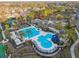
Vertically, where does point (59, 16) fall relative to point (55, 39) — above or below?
above

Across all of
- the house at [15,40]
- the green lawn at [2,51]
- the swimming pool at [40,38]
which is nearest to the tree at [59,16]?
the swimming pool at [40,38]

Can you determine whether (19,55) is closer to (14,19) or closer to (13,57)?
(13,57)

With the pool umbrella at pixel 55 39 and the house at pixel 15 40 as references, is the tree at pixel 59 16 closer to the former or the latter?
the pool umbrella at pixel 55 39

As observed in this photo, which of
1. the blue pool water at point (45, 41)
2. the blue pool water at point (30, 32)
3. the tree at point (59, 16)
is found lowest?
the blue pool water at point (45, 41)

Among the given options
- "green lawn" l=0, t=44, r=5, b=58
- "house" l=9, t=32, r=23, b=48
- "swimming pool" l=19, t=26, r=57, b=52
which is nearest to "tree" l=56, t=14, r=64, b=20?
"swimming pool" l=19, t=26, r=57, b=52

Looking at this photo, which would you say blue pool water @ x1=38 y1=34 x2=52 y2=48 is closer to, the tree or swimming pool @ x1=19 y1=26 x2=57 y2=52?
swimming pool @ x1=19 y1=26 x2=57 y2=52

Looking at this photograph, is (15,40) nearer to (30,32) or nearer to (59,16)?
(30,32)


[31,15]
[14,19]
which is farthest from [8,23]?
[31,15]

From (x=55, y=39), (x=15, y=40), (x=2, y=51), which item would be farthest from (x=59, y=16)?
(x=2, y=51)

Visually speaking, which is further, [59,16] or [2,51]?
[59,16]

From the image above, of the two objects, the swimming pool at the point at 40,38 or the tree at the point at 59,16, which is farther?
the tree at the point at 59,16

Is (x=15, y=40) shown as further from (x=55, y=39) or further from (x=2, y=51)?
(x=55, y=39)
